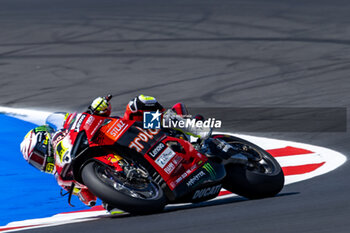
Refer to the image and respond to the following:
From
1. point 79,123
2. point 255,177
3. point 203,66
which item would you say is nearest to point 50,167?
point 79,123

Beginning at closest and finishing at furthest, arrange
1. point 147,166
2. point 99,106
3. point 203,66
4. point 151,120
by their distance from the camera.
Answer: point 147,166 → point 151,120 → point 99,106 → point 203,66

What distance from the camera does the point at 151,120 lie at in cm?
714

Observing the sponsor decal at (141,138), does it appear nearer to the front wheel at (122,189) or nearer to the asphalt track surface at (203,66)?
the front wheel at (122,189)

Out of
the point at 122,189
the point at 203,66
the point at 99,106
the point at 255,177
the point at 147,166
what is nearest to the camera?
the point at 122,189

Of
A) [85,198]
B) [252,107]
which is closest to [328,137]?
[252,107]

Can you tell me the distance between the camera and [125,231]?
5941 millimetres

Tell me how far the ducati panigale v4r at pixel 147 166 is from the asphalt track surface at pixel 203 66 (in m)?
0.19

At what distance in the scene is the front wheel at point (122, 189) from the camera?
21.2ft

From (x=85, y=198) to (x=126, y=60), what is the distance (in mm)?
11513

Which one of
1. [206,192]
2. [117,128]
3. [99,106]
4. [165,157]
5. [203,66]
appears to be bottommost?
[203,66]

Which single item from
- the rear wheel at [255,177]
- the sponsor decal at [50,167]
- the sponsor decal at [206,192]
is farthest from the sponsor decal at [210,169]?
the sponsor decal at [50,167]

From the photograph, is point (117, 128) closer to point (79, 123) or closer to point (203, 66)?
point (79, 123)

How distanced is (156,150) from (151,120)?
0.30 meters

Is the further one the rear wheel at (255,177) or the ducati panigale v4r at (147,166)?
the rear wheel at (255,177)
